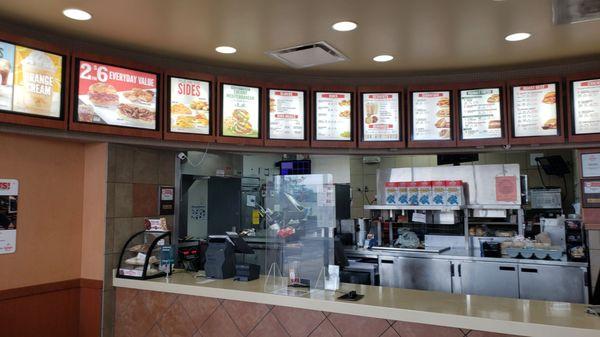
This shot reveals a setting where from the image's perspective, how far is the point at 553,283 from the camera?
185 inches

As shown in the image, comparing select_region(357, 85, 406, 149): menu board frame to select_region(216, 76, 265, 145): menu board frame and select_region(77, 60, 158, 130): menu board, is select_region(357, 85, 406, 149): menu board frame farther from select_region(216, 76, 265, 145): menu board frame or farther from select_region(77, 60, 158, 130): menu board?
select_region(77, 60, 158, 130): menu board

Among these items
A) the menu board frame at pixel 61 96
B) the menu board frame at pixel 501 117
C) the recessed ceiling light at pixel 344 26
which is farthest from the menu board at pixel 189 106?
the menu board frame at pixel 501 117

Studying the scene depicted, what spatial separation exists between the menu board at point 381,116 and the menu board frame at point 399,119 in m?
0.02

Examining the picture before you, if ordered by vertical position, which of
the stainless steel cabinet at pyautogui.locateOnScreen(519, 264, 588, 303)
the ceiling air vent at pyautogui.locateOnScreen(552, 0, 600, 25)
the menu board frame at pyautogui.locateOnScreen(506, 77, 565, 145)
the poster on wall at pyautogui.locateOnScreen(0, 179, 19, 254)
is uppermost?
the ceiling air vent at pyautogui.locateOnScreen(552, 0, 600, 25)

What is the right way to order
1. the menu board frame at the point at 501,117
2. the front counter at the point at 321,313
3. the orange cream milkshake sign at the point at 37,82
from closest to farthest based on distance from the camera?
the front counter at the point at 321,313
the orange cream milkshake sign at the point at 37,82
the menu board frame at the point at 501,117

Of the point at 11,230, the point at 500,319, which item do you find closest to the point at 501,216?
the point at 500,319

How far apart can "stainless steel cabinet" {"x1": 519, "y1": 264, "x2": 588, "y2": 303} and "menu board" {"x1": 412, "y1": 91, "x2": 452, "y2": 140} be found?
167 cm

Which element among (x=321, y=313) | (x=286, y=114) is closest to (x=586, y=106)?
(x=286, y=114)

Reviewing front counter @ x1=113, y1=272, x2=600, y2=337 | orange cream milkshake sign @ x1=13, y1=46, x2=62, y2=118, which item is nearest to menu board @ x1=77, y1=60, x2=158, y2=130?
orange cream milkshake sign @ x1=13, y1=46, x2=62, y2=118

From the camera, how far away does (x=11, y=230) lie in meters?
3.66

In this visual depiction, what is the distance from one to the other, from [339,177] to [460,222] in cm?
391

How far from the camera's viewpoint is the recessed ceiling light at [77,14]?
10.7 ft

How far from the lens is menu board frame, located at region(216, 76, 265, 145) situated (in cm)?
445

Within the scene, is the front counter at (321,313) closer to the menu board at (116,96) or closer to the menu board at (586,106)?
the menu board at (116,96)
